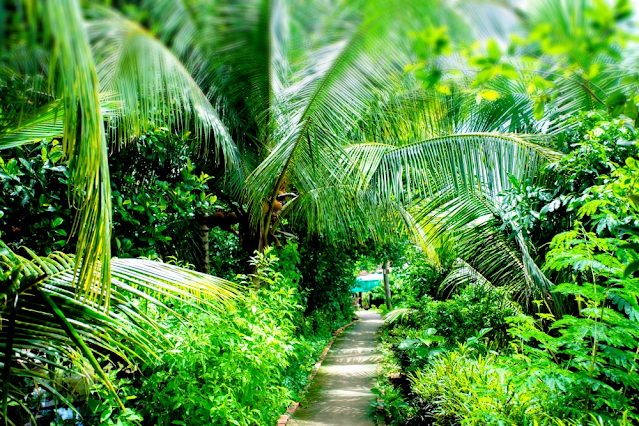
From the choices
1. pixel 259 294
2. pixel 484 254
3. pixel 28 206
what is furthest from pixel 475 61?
pixel 484 254

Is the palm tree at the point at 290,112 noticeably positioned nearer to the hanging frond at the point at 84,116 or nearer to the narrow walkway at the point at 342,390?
the hanging frond at the point at 84,116

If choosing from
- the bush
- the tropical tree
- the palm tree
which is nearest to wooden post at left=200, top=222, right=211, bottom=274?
the tropical tree

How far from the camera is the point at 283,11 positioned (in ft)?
4.49

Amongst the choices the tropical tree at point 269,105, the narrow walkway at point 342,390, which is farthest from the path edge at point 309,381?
the tropical tree at point 269,105

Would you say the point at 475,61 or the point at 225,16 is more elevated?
A: the point at 225,16

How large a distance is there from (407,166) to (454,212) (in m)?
0.92

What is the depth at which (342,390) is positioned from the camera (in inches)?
275

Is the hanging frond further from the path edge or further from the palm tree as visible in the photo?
the path edge

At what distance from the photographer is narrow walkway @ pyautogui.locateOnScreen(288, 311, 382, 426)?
5566 millimetres

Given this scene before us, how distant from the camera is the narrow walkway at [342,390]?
5566mm

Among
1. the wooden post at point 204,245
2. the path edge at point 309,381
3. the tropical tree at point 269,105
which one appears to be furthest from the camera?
the wooden post at point 204,245

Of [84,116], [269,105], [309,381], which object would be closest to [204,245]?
[309,381]

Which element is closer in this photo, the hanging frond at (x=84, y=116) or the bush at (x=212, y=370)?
the hanging frond at (x=84, y=116)

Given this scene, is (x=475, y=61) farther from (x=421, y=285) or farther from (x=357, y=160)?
(x=421, y=285)
